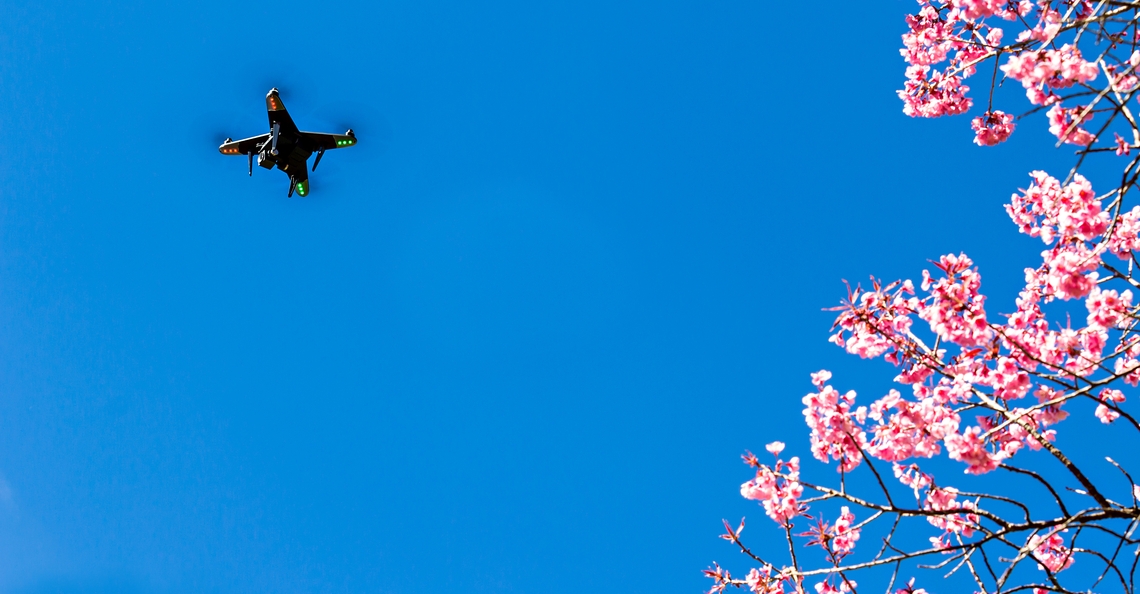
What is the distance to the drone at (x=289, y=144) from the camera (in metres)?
18.5

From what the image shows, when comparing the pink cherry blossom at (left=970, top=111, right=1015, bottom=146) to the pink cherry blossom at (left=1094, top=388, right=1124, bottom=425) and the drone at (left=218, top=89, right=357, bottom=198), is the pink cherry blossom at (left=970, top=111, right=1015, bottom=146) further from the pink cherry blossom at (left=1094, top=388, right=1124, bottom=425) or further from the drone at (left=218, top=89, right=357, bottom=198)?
the drone at (left=218, top=89, right=357, bottom=198)

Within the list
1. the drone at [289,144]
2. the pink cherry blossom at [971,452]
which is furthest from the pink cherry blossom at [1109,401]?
the drone at [289,144]

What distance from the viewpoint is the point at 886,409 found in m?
5.40

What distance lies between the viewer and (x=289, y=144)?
63.5 feet

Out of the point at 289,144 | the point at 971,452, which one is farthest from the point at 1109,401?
the point at 289,144

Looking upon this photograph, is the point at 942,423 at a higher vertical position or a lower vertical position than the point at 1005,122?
lower

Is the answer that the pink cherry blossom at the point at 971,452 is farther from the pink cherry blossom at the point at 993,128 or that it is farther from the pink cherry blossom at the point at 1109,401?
the pink cherry blossom at the point at 993,128

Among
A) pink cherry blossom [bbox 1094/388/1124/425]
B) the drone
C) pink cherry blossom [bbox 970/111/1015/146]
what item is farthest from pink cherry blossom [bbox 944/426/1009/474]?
the drone

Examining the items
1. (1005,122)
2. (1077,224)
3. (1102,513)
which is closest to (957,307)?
(1077,224)

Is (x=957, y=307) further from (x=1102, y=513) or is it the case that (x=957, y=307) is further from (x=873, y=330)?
(x=1102, y=513)

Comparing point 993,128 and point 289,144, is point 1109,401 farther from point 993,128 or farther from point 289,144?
point 289,144

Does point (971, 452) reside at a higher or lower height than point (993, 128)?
lower

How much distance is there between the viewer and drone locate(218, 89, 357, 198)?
60.6ft

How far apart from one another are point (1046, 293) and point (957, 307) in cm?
167
